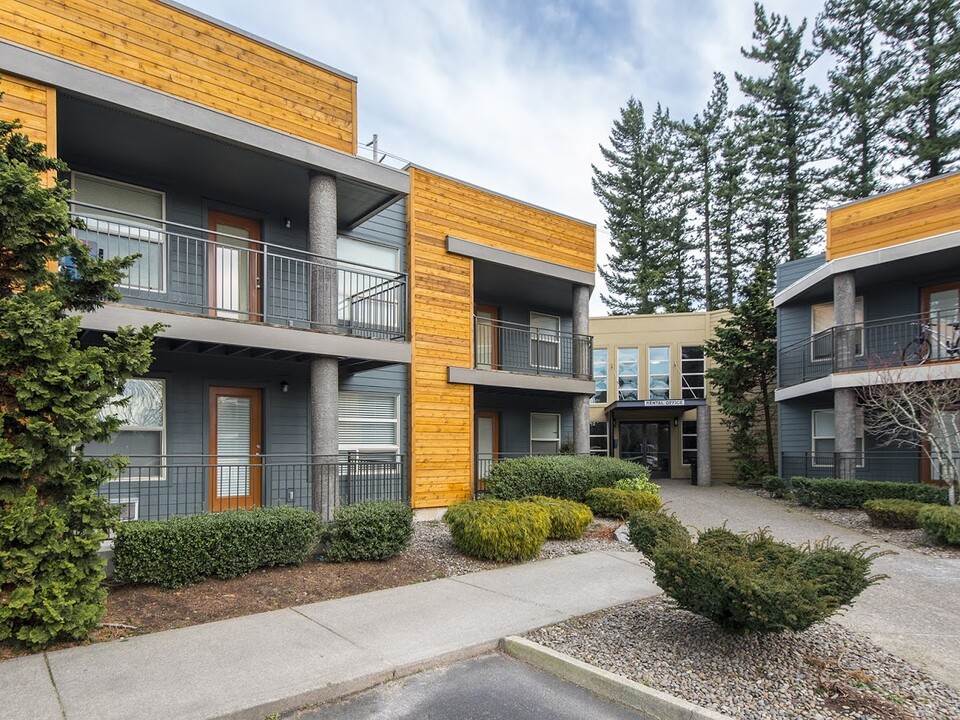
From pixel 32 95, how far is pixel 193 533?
5718mm

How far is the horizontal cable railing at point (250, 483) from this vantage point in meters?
9.46

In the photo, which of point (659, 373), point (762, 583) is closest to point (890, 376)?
point (762, 583)

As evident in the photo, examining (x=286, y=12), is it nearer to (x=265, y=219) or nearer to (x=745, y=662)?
(x=265, y=219)

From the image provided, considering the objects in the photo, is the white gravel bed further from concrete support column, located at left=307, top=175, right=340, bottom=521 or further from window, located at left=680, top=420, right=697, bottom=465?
window, located at left=680, top=420, right=697, bottom=465

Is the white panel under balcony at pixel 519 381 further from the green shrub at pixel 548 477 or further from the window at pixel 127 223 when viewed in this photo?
the window at pixel 127 223

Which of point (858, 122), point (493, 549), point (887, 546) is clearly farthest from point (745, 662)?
point (858, 122)

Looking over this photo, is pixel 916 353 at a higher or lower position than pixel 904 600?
higher

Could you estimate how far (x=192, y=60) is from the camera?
9219mm

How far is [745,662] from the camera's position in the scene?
4887 mm

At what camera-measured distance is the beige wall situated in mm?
25328

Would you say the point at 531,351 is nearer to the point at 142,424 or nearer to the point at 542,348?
the point at 542,348

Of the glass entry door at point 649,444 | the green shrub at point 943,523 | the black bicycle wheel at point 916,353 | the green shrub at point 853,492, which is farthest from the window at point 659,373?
the green shrub at point 943,523

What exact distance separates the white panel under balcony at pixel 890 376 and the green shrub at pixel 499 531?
9508 millimetres

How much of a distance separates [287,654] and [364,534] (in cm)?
311
